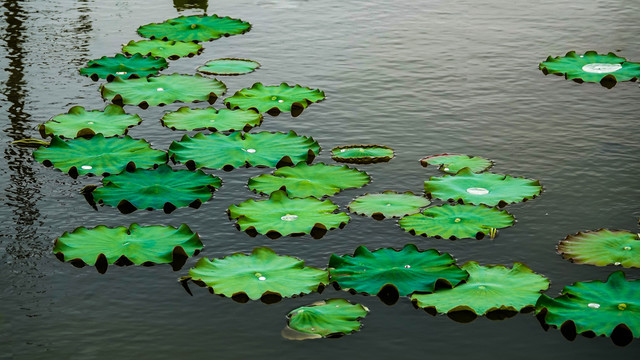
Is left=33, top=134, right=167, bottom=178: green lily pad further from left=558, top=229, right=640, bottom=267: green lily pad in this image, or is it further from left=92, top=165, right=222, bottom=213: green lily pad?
left=558, top=229, right=640, bottom=267: green lily pad

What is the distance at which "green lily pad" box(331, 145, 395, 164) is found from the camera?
847cm

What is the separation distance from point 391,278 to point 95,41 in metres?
6.50

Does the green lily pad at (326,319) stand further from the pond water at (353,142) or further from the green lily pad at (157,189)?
the green lily pad at (157,189)

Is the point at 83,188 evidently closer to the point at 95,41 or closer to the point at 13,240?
the point at 13,240

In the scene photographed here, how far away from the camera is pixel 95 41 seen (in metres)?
11.7

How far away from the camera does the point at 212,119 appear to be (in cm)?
930

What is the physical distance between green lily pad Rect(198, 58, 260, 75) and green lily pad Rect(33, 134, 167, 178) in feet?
6.70

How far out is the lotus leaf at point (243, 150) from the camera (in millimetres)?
8430

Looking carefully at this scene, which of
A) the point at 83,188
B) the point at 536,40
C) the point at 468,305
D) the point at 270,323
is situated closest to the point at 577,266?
the point at 468,305

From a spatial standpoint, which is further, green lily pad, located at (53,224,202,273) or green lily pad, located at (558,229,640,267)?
green lily pad, located at (53,224,202,273)

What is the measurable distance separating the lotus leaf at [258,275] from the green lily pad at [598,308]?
4.90ft

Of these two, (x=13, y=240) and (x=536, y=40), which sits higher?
(x=536, y=40)

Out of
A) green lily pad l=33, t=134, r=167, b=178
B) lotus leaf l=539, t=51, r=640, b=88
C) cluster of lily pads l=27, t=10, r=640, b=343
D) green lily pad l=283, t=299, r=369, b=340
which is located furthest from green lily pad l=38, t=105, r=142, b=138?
lotus leaf l=539, t=51, r=640, b=88

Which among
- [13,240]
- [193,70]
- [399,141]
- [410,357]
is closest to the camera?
[410,357]
